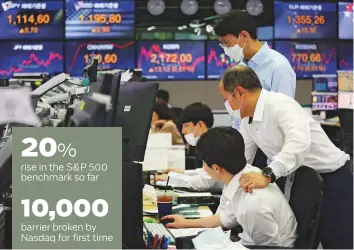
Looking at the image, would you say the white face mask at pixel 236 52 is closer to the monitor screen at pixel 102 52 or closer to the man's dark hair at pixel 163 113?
the man's dark hair at pixel 163 113

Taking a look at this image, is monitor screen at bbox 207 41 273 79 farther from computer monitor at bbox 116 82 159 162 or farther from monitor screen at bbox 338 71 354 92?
computer monitor at bbox 116 82 159 162

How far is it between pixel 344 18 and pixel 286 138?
622 cm

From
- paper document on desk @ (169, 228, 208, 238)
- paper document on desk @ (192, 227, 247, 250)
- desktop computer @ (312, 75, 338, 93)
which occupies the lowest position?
paper document on desk @ (169, 228, 208, 238)

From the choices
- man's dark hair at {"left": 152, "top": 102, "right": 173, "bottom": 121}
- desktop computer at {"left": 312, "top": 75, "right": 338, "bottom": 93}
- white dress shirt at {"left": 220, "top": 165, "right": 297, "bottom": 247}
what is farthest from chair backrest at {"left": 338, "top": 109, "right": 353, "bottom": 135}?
white dress shirt at {"left": 220, "top": 165, "right": 297, "bottom": 247}

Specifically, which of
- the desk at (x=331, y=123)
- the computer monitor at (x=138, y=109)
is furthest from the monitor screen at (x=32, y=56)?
the computer monitor at (x=138, y=109)

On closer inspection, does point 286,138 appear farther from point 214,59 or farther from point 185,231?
point 214,59

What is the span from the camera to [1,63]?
23.9 feet

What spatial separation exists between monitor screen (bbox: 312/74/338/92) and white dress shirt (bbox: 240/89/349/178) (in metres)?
5.49

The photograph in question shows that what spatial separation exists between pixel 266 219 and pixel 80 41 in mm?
5995

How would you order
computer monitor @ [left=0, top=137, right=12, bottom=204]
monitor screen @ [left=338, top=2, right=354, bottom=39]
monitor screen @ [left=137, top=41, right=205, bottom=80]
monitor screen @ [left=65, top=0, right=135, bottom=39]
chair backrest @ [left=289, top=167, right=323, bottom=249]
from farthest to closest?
1. monitor screen @ [left=338, top=2, right=354, bottom=39]
2. monitor screen @ [left=137, top=41, right=205, bottom=80]
3. monitor screen @ [left=65, top=0, right=135, bottom=39]
4. chair backrest @ [left=289, top=167, right=323, bottom=249]
5. computer monitor @ [left=0, top=137, right=12, bottom=204]

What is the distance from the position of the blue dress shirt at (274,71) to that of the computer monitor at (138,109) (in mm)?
967

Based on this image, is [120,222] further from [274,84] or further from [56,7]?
[56,7]

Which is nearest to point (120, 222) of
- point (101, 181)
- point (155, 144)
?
point (101, 181)

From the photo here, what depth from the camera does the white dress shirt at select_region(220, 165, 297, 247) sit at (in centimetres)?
184
